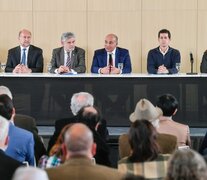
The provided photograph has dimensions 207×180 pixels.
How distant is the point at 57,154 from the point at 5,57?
282 inches

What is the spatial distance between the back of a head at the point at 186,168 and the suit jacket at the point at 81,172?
461mm

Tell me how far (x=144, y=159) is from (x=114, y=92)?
4631 mm

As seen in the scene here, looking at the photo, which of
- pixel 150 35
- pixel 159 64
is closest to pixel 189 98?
pixel 159 64

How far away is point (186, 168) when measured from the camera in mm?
2930

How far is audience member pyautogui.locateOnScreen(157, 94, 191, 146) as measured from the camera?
527 centimetres

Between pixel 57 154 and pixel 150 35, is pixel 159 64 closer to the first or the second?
pixel 150 35

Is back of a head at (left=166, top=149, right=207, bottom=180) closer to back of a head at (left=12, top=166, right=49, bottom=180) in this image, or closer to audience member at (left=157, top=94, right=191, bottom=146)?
back of a head at (left=12, top=166, right=49, bottom=180)

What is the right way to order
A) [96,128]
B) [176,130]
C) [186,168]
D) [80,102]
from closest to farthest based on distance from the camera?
[186,168] < [96,128] < [176,130] < [80,102]

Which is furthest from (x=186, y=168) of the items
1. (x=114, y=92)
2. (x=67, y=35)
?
(x=67, y=35)

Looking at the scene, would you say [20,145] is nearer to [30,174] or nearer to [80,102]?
[80,102]

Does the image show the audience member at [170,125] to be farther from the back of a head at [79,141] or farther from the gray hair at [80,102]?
the back of a head at [79,141]

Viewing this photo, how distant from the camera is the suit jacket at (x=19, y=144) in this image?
4.75 metres

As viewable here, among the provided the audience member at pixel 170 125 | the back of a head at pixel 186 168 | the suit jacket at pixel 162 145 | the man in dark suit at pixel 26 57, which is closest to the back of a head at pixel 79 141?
the back of a head at pixel 186 168

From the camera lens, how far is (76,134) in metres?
3.30
